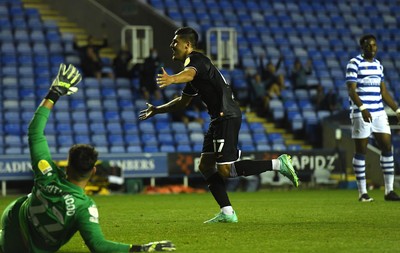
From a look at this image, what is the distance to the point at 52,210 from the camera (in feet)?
22.2

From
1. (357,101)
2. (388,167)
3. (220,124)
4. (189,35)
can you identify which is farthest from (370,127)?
(189,35)

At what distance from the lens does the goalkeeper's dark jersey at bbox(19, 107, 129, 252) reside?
6672 millimetres

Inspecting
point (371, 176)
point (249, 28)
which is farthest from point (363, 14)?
point (371, 176)

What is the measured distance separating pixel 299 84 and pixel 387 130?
12.7 m

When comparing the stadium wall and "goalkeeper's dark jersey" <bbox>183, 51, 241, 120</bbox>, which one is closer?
"goalkeeper's dark jersey" <bbox>183, 51, 241, 120</bbox>

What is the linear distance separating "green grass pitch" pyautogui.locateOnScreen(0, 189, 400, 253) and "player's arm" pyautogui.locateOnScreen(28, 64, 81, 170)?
49.9 inches

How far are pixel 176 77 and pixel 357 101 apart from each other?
15.5ft

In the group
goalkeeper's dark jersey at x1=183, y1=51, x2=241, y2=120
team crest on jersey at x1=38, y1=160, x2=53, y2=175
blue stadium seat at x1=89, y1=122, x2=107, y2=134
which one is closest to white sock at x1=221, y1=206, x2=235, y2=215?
goalkeeper's dark jersey at x1=183, y1=51, x2=241, y2=120

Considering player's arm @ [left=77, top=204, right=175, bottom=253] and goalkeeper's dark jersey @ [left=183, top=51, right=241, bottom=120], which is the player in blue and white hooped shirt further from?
player's arm @ [left=77, top=204, right=175, bottom=253]

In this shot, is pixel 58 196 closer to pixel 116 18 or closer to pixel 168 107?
pixel 168 107

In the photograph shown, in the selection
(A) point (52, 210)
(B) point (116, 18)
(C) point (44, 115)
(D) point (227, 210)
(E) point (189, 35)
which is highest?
(B) point (116, 18)

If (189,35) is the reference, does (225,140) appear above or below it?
below

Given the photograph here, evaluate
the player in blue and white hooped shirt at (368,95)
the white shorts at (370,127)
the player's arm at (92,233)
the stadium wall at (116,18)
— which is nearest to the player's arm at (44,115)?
the player's arm at (92,233)

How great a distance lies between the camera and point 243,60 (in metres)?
27.1
